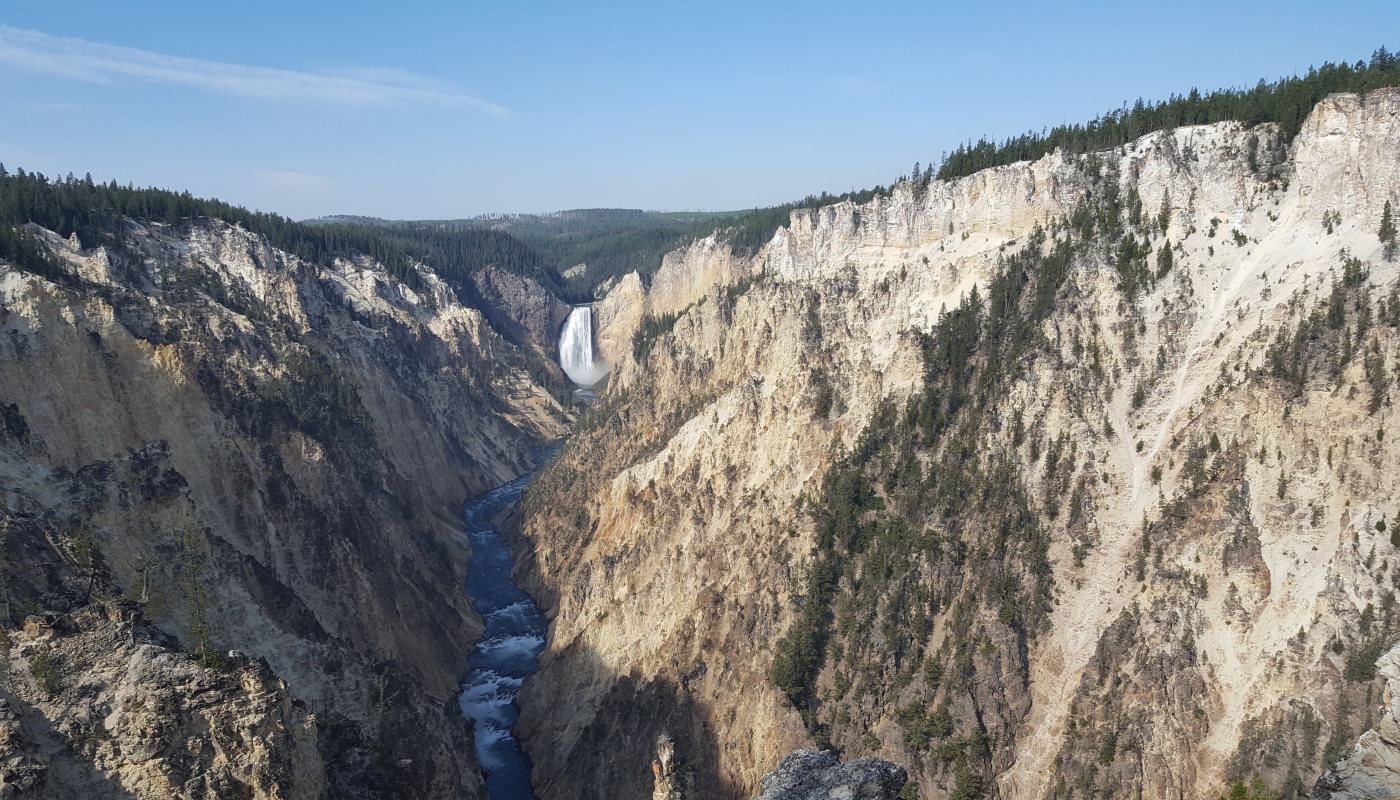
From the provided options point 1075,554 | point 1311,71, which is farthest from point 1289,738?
point 1311,71

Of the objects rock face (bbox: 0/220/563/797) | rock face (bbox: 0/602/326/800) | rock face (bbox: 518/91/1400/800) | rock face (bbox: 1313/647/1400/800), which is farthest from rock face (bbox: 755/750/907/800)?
rock face (bbox: 518/91/1400/800)

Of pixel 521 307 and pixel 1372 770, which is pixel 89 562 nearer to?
pixel 1372 770

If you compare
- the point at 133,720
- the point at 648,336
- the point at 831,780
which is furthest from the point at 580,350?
the point at 831,780

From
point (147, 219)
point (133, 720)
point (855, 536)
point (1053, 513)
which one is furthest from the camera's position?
point (147, 219)

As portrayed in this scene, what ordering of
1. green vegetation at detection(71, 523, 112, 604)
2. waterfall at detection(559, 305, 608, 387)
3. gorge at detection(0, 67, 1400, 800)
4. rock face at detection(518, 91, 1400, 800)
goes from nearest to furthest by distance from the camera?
green vegetation at detection(71, 523, 112, 604), gorge at detection(0, 67, 1400, 800), rock face at detection(518, 91, 1400, 800), waterfall at detection(559, 305, 608, 387)

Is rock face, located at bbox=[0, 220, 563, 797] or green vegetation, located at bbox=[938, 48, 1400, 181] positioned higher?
green vegetation, located at bbox=[938, 48, 1400, 181]

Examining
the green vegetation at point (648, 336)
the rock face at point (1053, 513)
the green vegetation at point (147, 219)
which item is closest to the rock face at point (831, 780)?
the rock face at point (1053, 513)

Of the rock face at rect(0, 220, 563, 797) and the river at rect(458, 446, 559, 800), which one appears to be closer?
the rock face at rect(0, 220, 563, 797)

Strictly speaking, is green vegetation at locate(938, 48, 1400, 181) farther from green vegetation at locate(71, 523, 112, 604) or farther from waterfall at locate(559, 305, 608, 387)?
waterfall at locate(559, 305, 608, 387)
